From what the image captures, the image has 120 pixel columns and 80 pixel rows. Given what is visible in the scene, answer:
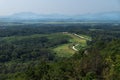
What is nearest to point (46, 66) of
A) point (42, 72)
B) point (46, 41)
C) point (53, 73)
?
point (42, 72)

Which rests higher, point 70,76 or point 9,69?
point 70,76

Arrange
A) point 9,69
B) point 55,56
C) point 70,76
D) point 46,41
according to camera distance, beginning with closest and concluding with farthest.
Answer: point 70,76 → point 9,69 → point 55,56 → point 46,41

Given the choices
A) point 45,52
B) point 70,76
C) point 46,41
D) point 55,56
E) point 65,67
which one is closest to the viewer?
point 70,76

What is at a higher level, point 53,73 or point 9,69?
point 53,73

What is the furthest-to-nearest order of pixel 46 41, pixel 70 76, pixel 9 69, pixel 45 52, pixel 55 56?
pixel 46 41 < pixel 45 52 < pixel 55 56 < pixel 9 69 < pixel 70 76

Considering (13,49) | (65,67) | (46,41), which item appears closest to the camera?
(65,67)

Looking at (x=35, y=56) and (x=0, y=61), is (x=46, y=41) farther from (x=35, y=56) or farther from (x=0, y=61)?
(x=0, y=61)

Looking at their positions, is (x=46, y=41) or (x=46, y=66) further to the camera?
(x=46, y=41)

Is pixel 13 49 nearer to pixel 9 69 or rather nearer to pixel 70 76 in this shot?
pixel 9 69

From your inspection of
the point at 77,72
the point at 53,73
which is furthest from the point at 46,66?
the point at 77,72
